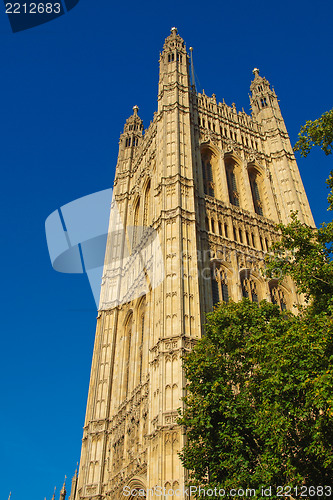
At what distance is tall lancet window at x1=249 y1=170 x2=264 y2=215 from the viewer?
32744mm

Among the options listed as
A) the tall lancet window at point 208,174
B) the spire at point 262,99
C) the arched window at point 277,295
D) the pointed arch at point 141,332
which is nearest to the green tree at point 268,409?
the pointed arch at point 141,332

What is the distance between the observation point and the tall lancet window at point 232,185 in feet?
106

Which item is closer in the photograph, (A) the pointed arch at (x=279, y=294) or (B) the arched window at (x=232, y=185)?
(A) the pointed arch at (x=279, y=294)

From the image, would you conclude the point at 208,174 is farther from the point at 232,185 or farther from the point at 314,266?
the point at 314,266

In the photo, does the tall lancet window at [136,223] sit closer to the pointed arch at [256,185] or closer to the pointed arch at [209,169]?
the pointed arch at [209,169]

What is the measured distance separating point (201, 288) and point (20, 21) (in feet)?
45.5

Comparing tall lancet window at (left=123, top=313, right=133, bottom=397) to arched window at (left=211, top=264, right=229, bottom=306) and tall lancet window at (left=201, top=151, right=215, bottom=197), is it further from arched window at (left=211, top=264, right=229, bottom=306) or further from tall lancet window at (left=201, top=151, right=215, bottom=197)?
tall lancet window at (left=201, top=151, right=215, bottom=197)

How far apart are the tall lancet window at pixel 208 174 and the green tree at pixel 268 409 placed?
58.0 feet

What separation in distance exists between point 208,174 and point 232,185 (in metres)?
1.94

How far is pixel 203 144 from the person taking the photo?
1323 inches

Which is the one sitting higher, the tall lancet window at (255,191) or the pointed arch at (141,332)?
the tall lancet window at (255,191)

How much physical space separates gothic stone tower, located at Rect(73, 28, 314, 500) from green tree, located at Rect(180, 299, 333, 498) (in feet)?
13.6

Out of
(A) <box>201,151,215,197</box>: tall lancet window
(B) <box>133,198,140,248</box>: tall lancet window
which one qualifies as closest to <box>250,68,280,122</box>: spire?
(A) <box>201,151,215,197</box>: tall lancet window

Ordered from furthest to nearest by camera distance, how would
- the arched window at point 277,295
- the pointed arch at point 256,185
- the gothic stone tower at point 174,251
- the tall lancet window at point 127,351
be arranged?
the pointed arch at point 256,185 < the tall lancet window at point 127,351 < the arched window at point 277,295 < the gothic stone tower at point 174,251
